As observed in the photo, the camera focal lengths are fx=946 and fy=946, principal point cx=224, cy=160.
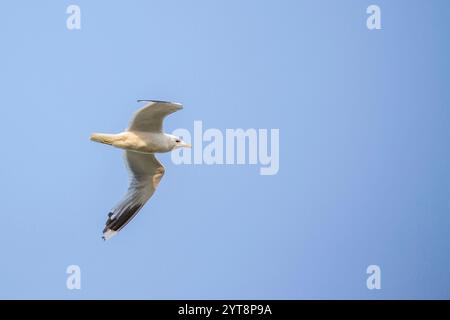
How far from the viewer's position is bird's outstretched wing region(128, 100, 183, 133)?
5590 mm

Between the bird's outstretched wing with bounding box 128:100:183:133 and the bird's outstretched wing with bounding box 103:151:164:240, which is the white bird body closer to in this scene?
the bird's outstretched wing with bounding box 128:100:183:133

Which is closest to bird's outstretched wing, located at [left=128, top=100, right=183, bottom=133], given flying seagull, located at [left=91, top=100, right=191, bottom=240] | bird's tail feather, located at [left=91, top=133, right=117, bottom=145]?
flying seagull, located at [left=91, top=100, right=191, bottom=240]

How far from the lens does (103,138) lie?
5.74 m

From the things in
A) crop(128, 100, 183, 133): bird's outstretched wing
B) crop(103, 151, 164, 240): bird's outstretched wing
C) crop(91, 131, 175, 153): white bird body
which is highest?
crop(128, 100, 183, 133): bird's outstretched wing

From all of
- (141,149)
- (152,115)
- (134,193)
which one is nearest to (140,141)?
(141,149)

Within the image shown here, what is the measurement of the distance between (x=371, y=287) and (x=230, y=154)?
1.72 metres

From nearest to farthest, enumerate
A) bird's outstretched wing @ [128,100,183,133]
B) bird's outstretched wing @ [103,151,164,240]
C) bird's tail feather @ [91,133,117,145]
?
1. bird's outstretched wing @ [128,100,183,133]
2. bird's tail feather @ [91,133,117,145]
3. bird's outstretched wing @ [103,151,164,240]

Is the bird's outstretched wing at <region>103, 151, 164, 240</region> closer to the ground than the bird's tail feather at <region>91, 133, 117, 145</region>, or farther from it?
closer to the ground

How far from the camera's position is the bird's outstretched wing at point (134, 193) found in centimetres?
632

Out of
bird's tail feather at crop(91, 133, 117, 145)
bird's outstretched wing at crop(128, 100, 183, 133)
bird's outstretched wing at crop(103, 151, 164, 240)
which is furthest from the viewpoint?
bird's outstretched wing at crop(103, 151, 164, 240)

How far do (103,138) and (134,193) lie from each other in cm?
72

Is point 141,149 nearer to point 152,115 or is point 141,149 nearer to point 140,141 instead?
point 140,141

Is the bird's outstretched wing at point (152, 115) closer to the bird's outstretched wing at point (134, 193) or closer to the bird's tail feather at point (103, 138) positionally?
the bird's tail feather at point (103, 138)
